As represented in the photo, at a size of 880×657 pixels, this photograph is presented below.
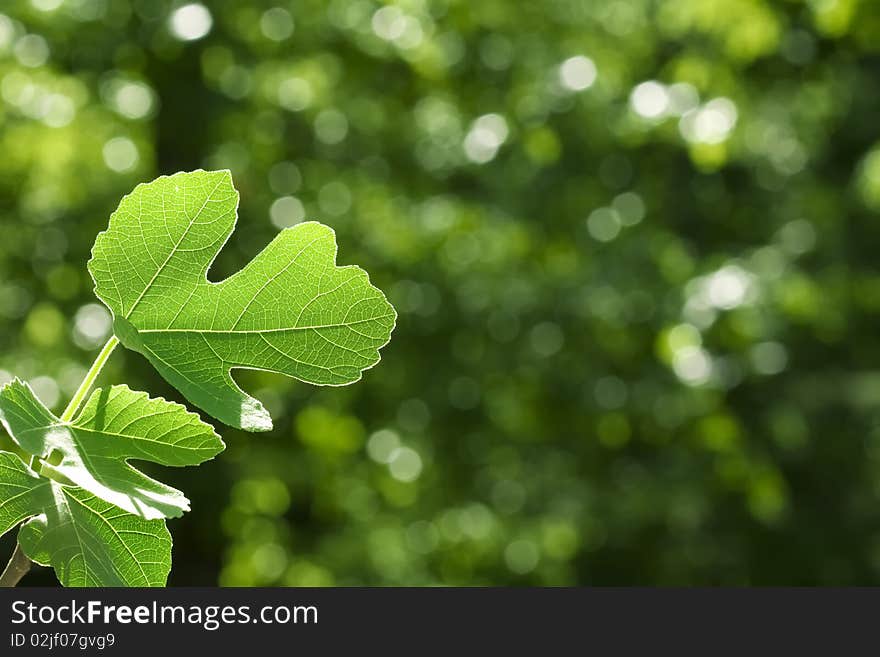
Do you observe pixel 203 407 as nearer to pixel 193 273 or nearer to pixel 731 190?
pixel 193 273

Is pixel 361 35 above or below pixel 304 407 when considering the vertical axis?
above

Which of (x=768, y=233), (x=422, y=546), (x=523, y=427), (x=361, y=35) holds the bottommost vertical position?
(x=422, y=546)

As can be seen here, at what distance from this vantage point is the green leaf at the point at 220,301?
0.38m

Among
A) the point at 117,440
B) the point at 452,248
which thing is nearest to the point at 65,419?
the point at 117,440

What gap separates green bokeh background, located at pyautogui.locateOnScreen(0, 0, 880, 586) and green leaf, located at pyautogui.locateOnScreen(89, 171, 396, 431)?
3041mm

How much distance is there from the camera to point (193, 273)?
0.40 meters

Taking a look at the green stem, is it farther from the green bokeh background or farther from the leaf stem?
the green bokeh background

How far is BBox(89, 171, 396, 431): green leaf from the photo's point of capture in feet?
1.26

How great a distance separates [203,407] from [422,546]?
3523mm

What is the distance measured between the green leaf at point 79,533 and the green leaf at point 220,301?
0.04 meters

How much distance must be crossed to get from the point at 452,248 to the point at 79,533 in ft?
11.2

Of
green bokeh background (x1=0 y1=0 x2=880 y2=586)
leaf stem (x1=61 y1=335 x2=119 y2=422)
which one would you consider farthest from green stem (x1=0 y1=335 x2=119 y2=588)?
green bokeh background (x1=0 y1=0 x2=880 y2=586)

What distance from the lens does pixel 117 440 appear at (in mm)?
365

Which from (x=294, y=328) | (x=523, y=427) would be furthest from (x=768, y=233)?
(x=294, y=328)
